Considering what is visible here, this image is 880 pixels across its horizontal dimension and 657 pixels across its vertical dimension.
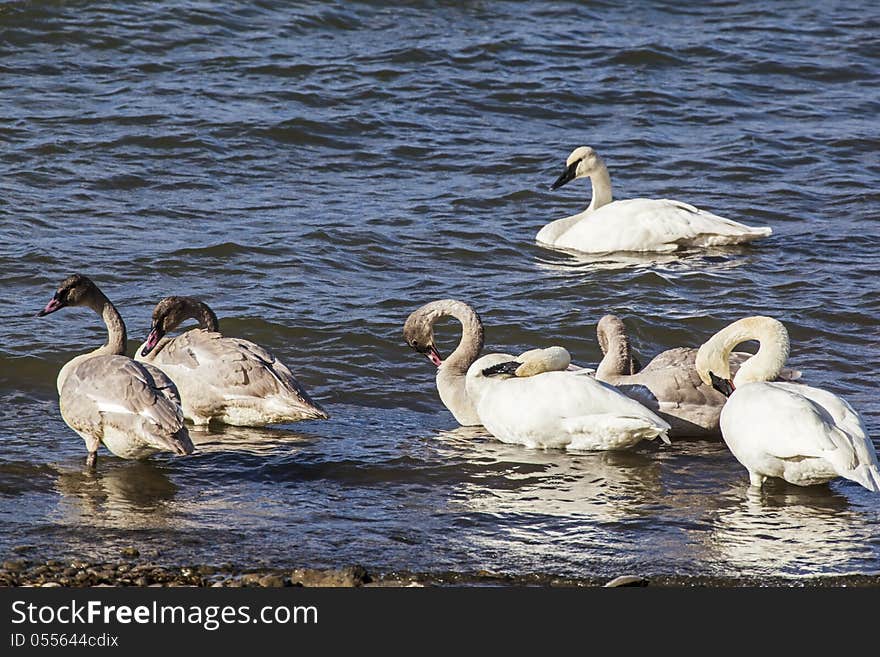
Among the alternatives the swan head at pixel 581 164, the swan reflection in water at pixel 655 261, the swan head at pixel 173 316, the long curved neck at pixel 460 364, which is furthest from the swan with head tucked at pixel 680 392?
the swan head at pixel 581 164

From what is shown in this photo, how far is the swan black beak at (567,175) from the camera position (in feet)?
48.8

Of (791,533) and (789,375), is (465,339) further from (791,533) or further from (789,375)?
(791,533)

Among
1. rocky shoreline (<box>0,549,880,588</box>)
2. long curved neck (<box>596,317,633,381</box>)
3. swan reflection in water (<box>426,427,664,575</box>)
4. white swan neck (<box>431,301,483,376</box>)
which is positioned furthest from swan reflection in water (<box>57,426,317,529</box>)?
long curved neck (<box>596,317,633,381</box>)

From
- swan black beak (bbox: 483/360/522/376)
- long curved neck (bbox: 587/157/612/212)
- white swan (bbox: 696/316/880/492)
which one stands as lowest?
white swan (bbox: 696/316/880/492)

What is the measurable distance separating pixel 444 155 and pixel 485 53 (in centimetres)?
385

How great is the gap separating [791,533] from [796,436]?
0.59 m

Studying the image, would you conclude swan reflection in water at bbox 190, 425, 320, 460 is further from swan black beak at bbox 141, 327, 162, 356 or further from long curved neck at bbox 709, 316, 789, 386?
long curved neck at bbox 709, 316, 789, 386

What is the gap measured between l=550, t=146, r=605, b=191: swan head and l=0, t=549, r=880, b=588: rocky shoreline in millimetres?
8787

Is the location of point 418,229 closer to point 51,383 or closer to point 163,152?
point 163,152

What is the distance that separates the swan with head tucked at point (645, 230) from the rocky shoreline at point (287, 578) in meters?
7.45

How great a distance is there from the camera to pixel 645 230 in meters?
13.8

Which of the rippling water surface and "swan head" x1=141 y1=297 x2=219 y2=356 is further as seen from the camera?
"swan head" x1=141 y1=297 x2=219 y2=356

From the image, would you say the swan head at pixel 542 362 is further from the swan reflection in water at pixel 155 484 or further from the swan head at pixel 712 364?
the swan reflection in water at pixel 155 484

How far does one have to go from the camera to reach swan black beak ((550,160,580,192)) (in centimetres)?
1487
